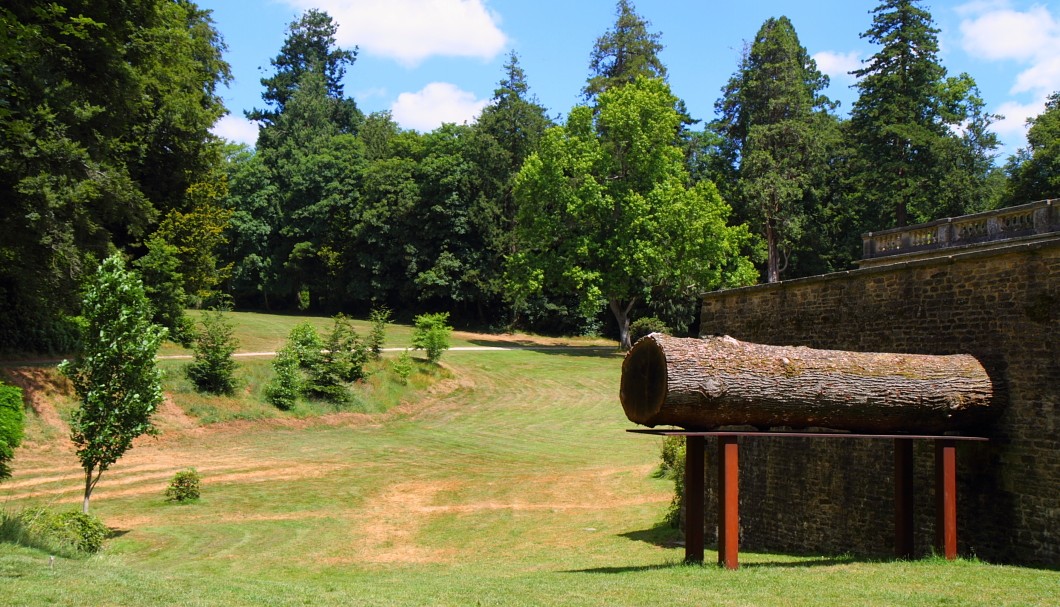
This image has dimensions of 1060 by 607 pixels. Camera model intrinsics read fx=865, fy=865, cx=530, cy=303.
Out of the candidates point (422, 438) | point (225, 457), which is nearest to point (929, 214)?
point (422, 438)

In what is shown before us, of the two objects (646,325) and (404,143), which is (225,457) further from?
(404,143)

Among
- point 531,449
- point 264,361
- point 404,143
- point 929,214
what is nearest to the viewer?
point 531,449

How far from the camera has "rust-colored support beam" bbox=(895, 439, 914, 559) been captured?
38.3 ft

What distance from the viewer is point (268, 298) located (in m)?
70.1

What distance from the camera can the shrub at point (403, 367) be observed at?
1481 inches

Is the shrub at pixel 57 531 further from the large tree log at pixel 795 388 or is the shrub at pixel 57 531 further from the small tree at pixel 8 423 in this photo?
the large tree log at pixel 795 388

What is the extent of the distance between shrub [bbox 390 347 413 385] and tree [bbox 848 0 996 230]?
1108 inches

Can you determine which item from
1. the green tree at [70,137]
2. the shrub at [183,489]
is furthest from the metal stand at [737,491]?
the shrub at [183,489]

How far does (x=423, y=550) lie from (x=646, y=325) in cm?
3421

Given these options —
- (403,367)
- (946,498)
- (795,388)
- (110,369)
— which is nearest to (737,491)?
(795,388)

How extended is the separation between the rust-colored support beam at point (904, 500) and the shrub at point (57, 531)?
12.3 m

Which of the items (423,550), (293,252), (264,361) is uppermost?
(293,252)

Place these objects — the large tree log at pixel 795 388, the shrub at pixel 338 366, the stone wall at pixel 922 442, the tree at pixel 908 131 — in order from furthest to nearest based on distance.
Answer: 1. the tree at pixel 908 131
2. the shrub at pixel 338 366
3. the stone wall at pixel 922 442
4. the large tree log at pixel 795 388

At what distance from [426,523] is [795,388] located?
1075 centimetres
